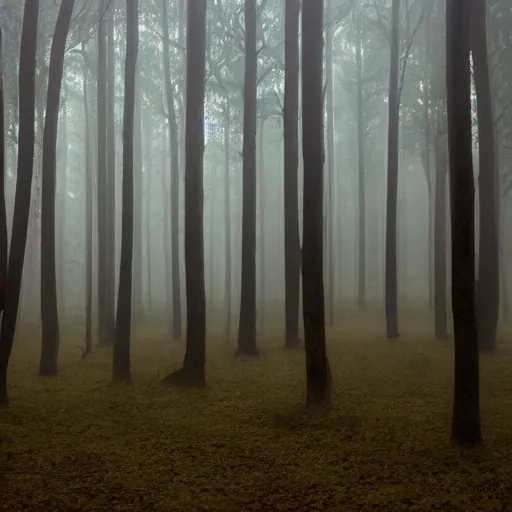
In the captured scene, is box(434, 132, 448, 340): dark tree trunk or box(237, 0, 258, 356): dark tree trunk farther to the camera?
box(434, 132, 448, 340): dark tree trunk

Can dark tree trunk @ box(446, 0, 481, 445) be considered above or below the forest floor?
above

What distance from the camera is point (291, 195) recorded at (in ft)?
36.3

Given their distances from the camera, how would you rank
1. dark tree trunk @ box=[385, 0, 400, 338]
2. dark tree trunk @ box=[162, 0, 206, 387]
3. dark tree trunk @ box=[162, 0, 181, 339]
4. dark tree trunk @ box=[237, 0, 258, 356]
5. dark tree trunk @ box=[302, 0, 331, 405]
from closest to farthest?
dark tree trunk @ box=[302, 0, 331, 405]
dark tree trunk @ box=[162, 0, 206, 387]
dark tree trunk @ box=[237, 0, 258, 356]
dark tree trunk @ box=[385, 0, 400, 338]
dark tree trunk @ box=[162, 0, 181, 339]

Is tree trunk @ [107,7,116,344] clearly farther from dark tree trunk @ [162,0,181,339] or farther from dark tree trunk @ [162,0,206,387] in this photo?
dark tree trunk @ [162,0,206,387]

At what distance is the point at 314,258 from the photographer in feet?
23.0

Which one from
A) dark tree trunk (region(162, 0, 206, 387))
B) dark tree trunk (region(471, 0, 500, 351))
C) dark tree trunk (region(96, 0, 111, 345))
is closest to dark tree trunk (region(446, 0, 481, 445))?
dark tree trunk (region(162, 0, 206, 387))

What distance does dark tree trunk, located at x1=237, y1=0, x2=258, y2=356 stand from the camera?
10406mm

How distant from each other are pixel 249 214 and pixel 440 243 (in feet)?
16.1

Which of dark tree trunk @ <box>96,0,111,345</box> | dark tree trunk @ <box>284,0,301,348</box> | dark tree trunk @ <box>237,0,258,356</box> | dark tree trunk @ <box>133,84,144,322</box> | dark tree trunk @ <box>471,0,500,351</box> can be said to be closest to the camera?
dark tree trunk @ <box>471,0,500,351</box>

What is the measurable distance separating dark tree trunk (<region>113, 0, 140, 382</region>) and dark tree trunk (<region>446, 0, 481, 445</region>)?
4.92 m

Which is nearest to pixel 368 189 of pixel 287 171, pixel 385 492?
pixel 287 171

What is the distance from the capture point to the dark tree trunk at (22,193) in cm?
704

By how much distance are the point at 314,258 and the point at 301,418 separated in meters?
2.06

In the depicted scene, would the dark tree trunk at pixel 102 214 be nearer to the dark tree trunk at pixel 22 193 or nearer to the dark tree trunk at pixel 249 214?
the dark tree trunk at pixel 249 214
